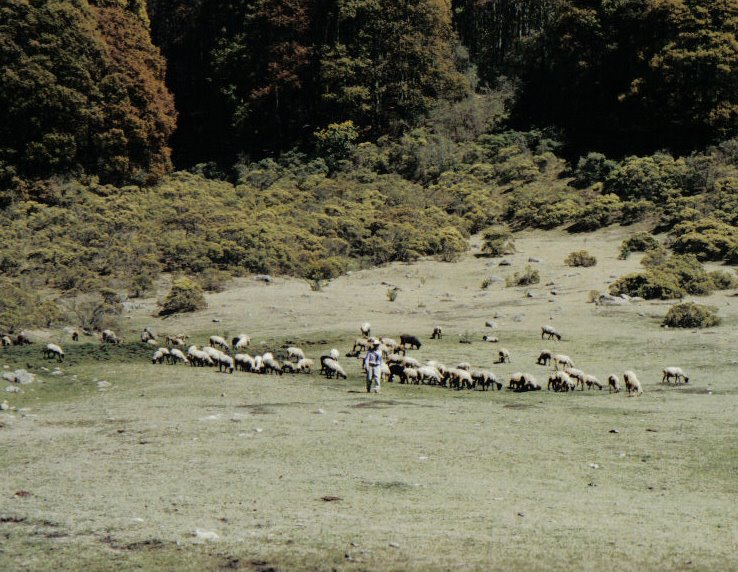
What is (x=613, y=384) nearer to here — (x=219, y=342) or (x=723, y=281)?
(x=219, y=342)

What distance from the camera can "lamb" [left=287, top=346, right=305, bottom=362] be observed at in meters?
25.9

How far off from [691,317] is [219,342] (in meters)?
14.4

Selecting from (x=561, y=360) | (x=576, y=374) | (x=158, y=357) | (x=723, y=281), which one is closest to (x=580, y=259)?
(x=723, y=281)

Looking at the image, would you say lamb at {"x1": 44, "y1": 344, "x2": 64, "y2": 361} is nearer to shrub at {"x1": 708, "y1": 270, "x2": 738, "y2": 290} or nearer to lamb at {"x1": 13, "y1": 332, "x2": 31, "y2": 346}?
lamb at {"x1": 13, "y1": 332, "x2": 31, "y2": 346}

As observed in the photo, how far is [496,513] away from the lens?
10031 millimetres

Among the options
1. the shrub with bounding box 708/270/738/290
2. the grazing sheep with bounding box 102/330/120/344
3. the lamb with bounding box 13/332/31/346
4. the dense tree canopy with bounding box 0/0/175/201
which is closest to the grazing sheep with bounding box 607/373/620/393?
the shrub with bounding box 708/270/738/290

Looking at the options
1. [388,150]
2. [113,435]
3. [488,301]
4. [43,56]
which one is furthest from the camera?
[388,150]

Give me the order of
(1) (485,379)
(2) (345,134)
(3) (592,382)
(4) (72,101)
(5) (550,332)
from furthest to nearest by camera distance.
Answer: (2) (345,134) < (4) (72,101) < (5) (550,332) < (1) (485,379) < (3) (592,382)

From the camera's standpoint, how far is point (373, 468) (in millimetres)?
12375

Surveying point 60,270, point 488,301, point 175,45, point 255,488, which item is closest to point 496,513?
point 255,488

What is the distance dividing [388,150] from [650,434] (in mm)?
46559

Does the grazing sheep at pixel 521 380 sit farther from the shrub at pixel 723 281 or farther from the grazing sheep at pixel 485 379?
the shrub at pixel 723 281

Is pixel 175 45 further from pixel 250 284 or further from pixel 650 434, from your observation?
Result: pixel 650 434

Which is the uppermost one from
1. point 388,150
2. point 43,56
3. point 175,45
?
point 175,45
